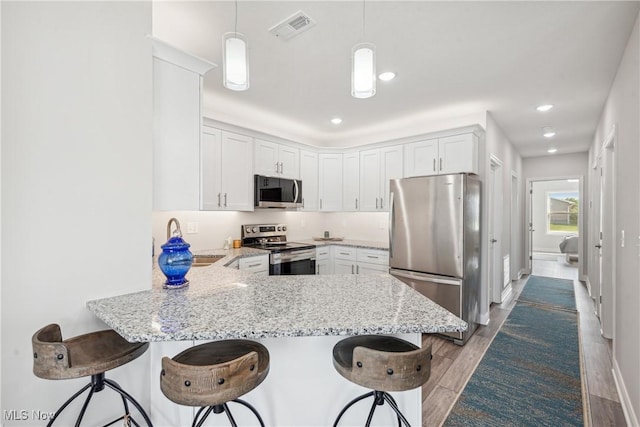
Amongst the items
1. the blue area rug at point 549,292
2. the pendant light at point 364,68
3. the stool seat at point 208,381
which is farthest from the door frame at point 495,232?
the stool seat at point 208,381

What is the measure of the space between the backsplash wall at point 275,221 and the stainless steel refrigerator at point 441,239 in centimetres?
106

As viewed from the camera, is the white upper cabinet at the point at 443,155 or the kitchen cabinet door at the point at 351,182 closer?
the white upper cabinet at the point at 443,155

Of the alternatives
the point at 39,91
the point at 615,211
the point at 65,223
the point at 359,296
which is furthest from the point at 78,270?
the point at 615,211

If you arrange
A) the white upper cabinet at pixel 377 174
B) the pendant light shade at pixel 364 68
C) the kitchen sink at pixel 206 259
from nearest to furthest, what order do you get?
the pendant light shade at pixel 364 68, the kitchen sink at pixel 206 259, the white upper cabinet at pixel 377 174

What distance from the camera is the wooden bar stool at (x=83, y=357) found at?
3.80 feet

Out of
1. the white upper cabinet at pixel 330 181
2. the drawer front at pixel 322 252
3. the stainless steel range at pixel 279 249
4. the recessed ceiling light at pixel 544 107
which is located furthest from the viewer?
the white upper cabinet at pixel 330 181

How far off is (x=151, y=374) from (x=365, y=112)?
3440mm

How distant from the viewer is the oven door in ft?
11.8

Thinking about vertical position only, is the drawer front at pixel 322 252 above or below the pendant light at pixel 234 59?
below

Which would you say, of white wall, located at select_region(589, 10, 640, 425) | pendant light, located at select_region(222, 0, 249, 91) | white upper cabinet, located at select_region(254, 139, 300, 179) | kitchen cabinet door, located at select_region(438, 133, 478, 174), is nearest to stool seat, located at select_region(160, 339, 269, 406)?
pendant light, located at select_region(222, 0, 249, 91)

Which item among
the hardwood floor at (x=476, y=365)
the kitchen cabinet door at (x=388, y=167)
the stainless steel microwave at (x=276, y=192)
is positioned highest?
the kitchen cabinet door at (x=388, y=167)

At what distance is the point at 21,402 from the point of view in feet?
4.37

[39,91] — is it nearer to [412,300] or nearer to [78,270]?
[78,270]

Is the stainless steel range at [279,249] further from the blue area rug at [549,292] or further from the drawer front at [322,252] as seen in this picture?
the blue area rug at [549,292]
